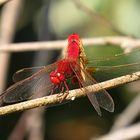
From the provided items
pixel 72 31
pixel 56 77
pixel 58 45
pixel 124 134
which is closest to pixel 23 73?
pixel 56 77

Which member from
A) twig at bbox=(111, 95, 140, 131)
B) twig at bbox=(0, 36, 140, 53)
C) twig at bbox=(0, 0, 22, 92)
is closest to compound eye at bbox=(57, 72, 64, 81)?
twig at bbox=(0, 36, 140, 53)

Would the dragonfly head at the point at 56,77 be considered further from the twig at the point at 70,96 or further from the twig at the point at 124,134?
the twig at the point at 124,134

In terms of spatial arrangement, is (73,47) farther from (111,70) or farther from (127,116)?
(127,116)

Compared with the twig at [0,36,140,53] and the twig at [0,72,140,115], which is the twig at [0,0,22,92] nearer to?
the twig at [0,36,140,53]

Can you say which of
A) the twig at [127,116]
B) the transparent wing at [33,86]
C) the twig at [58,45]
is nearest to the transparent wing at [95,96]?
the transparent wing at [33,86]

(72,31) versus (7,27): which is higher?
(72,31)

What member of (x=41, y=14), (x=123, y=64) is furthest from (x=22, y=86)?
(x=41, y=14)
